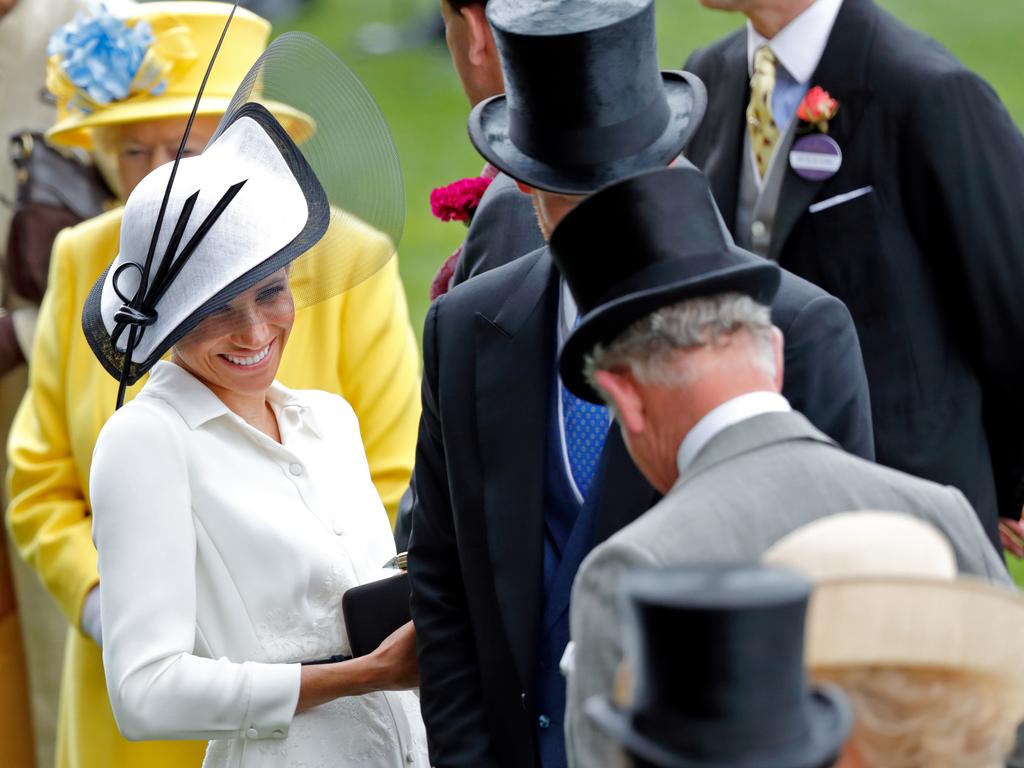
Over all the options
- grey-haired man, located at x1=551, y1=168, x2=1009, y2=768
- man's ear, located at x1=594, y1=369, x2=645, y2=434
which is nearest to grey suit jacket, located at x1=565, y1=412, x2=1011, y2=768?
grey-haired man, located at x1=551, y1=168, x2=1009, y2=768

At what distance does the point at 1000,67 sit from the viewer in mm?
17734

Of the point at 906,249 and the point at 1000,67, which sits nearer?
the point at 906,249

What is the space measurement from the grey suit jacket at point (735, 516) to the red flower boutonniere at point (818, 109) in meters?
2.02

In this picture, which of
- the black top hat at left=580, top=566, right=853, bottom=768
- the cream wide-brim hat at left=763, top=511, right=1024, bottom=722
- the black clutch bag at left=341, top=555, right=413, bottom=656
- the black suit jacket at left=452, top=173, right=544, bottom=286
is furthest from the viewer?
the black suit jacket at left=452, top=173, right=544, bottom=286

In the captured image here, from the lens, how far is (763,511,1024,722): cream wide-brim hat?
196cm

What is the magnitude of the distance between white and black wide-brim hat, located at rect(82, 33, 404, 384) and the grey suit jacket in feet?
3.51

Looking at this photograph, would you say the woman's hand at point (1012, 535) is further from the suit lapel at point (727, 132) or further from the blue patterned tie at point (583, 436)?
the blue patterned tie at point (583, 436)

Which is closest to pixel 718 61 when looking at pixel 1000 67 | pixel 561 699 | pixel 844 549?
pixel 561 699

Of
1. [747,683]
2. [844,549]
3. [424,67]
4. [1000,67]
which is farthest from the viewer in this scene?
[424,67]

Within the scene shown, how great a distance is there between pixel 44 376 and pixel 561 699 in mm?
1772

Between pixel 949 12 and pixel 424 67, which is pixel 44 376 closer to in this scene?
pixel 424 67

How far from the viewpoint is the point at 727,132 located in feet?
15.1

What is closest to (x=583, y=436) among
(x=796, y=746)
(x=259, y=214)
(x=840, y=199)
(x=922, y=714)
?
(x=259, y=214)

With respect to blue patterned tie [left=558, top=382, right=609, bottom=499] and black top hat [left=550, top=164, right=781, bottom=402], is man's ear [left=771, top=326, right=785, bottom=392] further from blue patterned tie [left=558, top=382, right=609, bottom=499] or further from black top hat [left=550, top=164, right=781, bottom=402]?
blue patterned tie [left=558, top=382, right=609, bottom=499]
